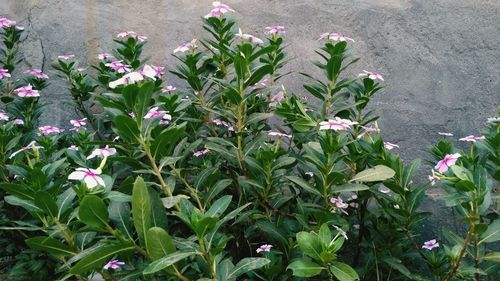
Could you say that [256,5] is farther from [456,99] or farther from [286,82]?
[456,99]

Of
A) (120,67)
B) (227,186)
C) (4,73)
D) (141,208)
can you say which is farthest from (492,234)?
(4,73)

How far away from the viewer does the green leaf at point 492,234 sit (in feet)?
5.88

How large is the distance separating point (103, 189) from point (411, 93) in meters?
1.76

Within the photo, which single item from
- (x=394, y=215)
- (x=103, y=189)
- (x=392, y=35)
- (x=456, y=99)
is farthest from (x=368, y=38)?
(x=103, y=189)

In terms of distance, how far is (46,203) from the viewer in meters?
1.61

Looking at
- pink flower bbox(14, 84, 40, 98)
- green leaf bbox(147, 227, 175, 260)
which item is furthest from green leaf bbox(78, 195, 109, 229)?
pink flower bbox(14, 84, 40, 98)


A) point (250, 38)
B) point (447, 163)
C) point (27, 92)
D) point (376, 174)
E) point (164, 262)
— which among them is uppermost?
point (250, 38)

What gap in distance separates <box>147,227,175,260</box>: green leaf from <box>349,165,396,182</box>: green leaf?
66cm

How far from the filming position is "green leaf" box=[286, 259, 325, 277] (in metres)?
1.66

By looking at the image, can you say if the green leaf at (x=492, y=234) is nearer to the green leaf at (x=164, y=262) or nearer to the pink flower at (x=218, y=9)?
the green leaf at (x=164, y=262)

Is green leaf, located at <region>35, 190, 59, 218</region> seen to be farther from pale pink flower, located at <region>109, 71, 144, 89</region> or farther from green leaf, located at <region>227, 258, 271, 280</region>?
green leaf, located at <region>227, 258, 271, 280</region>

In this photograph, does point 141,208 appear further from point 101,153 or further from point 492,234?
point 492,234

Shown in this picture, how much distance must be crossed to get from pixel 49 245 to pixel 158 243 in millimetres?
334

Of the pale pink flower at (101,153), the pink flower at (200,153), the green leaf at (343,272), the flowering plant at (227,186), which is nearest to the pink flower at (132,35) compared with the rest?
the flowering plant at (227,186)
